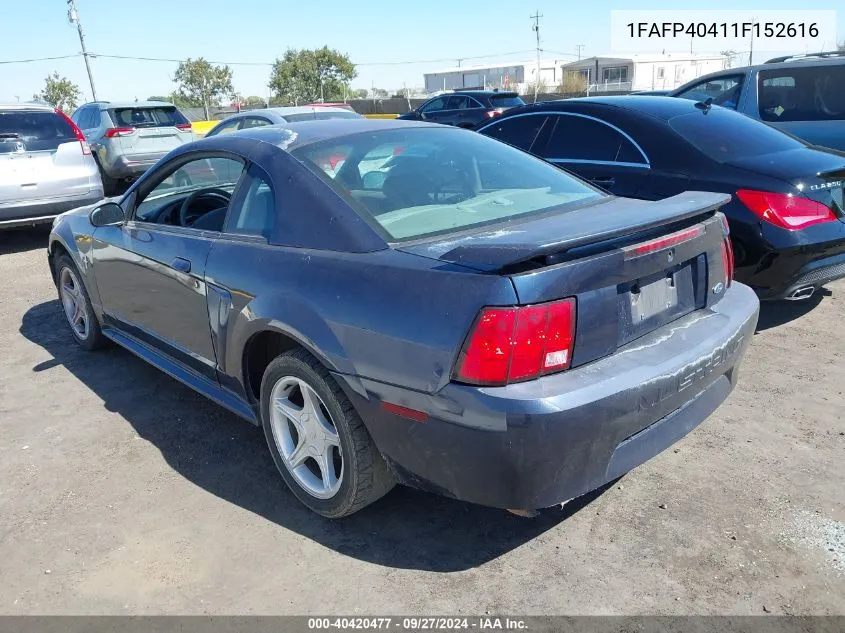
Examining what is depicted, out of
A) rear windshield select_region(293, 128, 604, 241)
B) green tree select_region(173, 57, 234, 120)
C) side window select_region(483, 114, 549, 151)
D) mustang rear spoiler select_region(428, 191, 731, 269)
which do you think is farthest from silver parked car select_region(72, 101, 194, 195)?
green tree select_region(173, 57, 234, 120)

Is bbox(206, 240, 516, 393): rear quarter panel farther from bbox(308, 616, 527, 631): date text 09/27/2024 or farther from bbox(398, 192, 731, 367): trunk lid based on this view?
bbox(308, 616, 527, 631): date text 09/27/2024

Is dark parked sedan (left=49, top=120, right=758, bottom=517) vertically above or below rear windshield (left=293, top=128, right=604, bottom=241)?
below

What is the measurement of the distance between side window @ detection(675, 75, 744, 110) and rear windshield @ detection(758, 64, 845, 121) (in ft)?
0.86

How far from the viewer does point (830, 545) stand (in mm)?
2551

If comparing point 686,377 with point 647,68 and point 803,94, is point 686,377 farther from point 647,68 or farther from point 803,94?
point 647,68

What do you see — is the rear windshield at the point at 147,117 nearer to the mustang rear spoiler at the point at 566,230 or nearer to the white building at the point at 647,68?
the mustang rear spoiler at the point at 566,230

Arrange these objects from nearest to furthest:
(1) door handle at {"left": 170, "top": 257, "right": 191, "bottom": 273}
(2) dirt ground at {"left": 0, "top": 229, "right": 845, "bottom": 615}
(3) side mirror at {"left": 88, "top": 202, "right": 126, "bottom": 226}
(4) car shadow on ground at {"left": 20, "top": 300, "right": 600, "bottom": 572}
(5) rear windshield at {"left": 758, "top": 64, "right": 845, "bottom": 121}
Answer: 1. (2) dirt ground at {"left": 0, "top": 229, "right": 845, "bottom": 615}
2. (4) car shadow on ground at {"left": 20, "top": 300, "right": 600, "bottom": 572}
3. (1) door handle at {"left": 170, "top": 257, "right": 191, "bottom": 273}
4. (3) side mirror at {"left": 88, "top": 202, "right": 126, "bottom": 226}
5. (5) rear windshield at {"left": 758, "top": 64, "right": 845, "bottom": 121}

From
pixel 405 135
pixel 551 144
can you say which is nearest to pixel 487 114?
pixel 551 144

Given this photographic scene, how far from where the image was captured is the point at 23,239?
9258mm

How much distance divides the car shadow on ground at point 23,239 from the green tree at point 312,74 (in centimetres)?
5621

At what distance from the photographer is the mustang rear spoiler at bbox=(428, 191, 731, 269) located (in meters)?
2.09

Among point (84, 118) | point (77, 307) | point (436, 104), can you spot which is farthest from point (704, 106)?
point (436, 104)

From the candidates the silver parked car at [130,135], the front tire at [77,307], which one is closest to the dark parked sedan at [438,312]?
the front tire at [77,307]

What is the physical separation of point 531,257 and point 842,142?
6595mm
